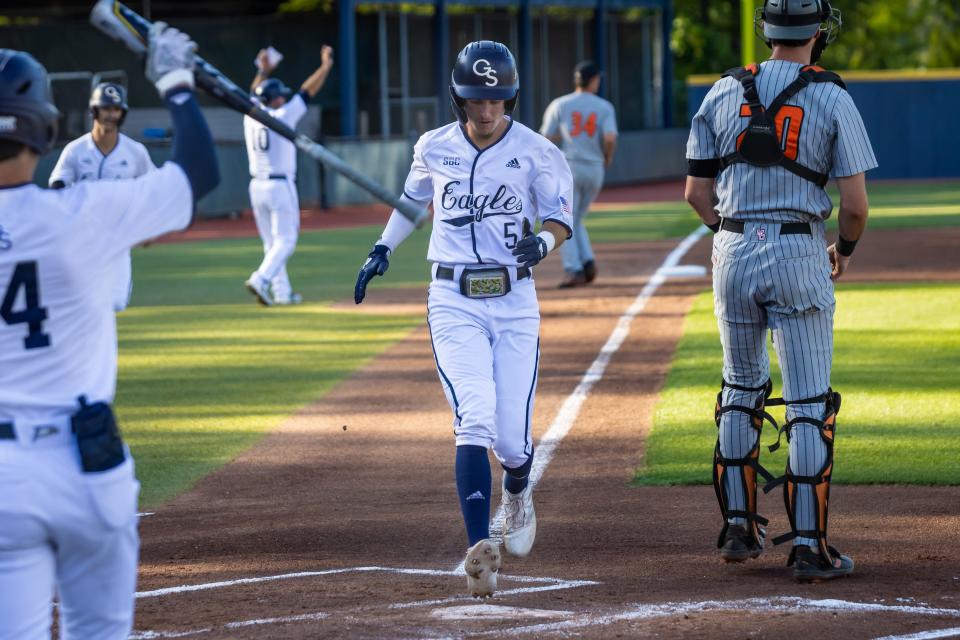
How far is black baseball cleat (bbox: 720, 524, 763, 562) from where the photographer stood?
616cm

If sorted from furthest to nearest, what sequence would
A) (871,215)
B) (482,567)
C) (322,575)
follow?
(871,215), (322,575), (482,567)

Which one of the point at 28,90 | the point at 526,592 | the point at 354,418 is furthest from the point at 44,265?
the point at 354,418

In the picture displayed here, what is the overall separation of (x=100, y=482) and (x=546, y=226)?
336 centimetres

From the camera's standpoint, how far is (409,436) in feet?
30.9

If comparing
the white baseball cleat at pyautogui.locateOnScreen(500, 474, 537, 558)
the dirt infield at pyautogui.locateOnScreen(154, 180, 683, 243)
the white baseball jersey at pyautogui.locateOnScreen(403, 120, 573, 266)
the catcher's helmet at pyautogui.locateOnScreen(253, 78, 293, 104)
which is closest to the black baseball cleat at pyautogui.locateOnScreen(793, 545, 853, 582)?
the white baseball cleat at pyautogui.locateOnScreen(500, 474, 537, 558)

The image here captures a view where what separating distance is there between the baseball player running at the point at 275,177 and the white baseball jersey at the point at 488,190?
9.71 meters

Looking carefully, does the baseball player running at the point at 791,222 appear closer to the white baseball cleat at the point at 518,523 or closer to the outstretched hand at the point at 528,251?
the outstretched hand at the point at 528,251

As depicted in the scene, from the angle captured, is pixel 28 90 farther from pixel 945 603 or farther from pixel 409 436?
pixel 409 436

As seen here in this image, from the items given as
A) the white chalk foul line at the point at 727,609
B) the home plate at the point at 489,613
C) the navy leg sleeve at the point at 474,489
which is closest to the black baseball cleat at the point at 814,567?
the white chalk foul line at the point at 727,609

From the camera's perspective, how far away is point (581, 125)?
16.9 metres

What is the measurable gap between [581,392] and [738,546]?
183 inches

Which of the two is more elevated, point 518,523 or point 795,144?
point 795,144

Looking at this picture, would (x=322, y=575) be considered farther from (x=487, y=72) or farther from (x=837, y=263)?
(x=837, y=263)

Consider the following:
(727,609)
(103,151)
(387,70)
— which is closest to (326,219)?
(387,70)
